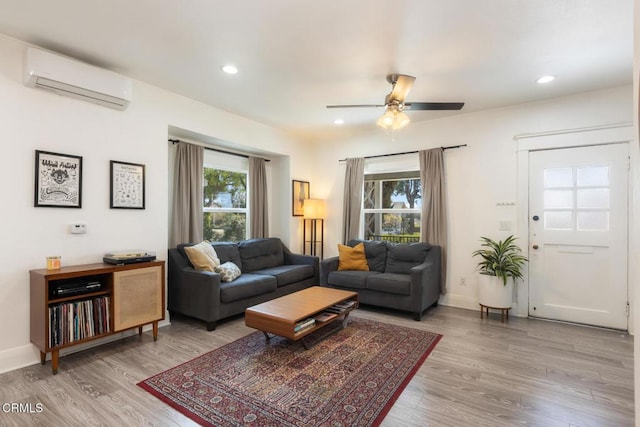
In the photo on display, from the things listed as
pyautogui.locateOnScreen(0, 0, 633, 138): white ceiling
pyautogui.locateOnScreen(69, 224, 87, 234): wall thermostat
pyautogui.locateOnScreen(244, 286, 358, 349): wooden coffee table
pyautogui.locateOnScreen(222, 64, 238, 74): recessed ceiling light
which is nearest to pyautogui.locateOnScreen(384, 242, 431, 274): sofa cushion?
pyautogui.locateOnScreen(244, 286, 358, 349): wooden coffee table

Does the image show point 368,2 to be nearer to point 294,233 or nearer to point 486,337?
point 486,337

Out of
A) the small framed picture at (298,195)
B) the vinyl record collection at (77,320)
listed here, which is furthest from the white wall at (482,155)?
the vinyl record collection at (77,320)

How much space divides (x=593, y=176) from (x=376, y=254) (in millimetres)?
2706

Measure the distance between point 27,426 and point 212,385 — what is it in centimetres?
102

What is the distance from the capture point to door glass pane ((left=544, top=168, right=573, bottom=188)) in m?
3.67

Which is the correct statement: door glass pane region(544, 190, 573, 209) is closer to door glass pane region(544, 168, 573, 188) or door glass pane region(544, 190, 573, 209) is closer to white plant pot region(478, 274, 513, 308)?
door glass pane region(544, 168, 573, 188)

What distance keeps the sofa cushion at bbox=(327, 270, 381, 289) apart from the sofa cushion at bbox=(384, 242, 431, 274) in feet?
0.91

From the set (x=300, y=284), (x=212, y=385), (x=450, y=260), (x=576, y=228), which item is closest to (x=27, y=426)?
(x=212, y=385)

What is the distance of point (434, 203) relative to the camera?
14.6 feet

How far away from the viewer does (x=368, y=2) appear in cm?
203

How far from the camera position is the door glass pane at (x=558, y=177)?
144 inches

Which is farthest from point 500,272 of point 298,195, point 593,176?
point 298,195

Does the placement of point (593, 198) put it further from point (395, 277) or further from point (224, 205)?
point (224, 205)

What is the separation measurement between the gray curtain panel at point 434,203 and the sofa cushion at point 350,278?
0.95 meters
